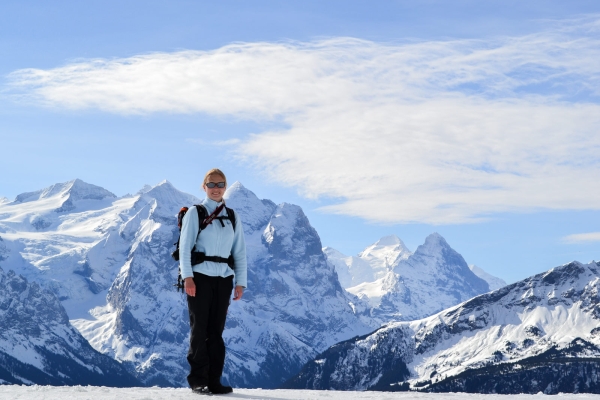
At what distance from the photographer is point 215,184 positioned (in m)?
21.6

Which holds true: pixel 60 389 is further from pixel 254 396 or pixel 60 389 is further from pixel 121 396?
pixel 254 396

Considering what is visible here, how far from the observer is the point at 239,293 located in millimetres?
21984

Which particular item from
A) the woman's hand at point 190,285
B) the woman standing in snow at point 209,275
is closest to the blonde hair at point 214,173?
the woman standing in snow at point 209,275

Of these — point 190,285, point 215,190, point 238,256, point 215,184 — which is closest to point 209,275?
point 190,285

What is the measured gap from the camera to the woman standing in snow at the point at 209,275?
2103 cm

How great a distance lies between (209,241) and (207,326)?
90.4 inches

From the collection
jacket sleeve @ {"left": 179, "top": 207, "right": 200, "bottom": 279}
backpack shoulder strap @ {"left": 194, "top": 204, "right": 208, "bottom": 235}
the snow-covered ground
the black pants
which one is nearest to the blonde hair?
backpack shoulder strap @ {"left": 194, "top": 204, "right": 208, "bottom": 235}

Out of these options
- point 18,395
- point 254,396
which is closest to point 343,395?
point 254,396

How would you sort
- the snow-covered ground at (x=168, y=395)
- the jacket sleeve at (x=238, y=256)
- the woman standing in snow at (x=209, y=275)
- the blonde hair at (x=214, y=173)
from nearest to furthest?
the snow-covered ground at (x=168, y=395) → the woman standing in snow at (x=209, y=275) → the blonde hair at (x=214, y=173) → the jacket sleeve at (x=238, y=256)

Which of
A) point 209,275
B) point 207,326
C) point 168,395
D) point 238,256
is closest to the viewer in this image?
point 168,395

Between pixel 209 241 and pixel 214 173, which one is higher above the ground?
pixel 214 173

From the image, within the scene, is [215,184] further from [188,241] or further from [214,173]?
[188,241]

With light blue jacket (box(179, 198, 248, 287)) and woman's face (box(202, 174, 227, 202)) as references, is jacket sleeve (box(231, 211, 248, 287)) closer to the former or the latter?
light blue jacket (box(179, 198, 248, 287))

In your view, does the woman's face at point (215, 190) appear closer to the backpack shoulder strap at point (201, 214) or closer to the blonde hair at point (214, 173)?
the blonde hair at point (214, 173)
